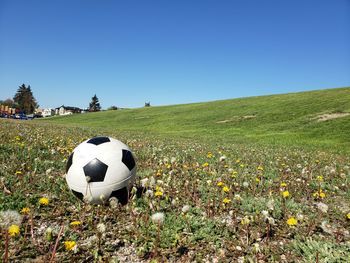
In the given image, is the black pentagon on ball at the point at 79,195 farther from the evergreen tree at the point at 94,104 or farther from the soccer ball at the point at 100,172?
the evergreen tree at the point at 94,104

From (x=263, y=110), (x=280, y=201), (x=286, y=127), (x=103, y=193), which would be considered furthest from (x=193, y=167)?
(x=263, y=110)

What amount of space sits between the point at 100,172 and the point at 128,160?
655 mm

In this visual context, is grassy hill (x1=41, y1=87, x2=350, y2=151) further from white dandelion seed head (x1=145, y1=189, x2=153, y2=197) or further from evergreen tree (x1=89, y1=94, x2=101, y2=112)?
evergreen tree (x1=89, y1=94, x2=101, y2=112)

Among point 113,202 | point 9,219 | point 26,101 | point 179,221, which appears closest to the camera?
point 9,219

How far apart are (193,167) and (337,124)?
3080 cm

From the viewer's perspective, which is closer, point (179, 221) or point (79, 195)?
point (179, 221)

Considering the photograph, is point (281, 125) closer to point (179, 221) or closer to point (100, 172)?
point (179, 221)

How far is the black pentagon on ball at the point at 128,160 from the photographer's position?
5.54 m

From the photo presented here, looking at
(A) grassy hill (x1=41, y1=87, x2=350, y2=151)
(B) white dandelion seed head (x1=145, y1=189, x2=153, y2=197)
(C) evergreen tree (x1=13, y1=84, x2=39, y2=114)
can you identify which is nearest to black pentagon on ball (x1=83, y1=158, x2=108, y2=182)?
(B) white dandelion seed head (x1=145, y1=189, x2=153, y2=197)

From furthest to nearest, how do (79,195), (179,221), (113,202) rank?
(79,195) < (113,202) < (179,221)

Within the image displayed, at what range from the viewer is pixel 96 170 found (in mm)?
5172

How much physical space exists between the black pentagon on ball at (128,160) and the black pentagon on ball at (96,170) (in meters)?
0.42

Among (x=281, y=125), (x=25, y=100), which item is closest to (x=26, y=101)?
(x=25, y=100)

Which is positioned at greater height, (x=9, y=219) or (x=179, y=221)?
(x=9, y=219)
